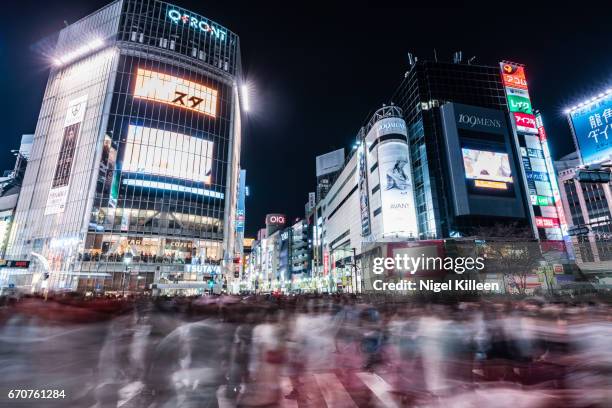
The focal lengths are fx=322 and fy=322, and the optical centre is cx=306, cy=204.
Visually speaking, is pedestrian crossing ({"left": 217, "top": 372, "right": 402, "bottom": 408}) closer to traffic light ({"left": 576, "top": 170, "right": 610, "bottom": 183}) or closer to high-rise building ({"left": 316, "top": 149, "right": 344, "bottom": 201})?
traffic light ({"left": 576, "top": 170, "right": 610, "bottom": 183})

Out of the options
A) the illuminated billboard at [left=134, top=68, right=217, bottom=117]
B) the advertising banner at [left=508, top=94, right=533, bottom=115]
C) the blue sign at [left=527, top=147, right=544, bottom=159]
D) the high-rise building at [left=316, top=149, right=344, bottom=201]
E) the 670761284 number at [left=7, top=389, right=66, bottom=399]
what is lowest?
the 670761284 number at [left=7, top=389, right=66, bottom=399]

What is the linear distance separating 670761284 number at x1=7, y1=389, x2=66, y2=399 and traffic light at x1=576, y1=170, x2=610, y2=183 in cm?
1918

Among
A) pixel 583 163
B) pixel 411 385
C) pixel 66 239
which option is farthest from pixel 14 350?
pixel 66 239

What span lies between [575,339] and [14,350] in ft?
40.5

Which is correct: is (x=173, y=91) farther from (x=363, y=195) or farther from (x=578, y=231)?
(x=578, y=231)

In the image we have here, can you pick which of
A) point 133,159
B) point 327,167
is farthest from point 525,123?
point 133,159

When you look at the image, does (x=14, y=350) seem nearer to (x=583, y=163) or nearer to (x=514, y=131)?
(x=583, y=163)

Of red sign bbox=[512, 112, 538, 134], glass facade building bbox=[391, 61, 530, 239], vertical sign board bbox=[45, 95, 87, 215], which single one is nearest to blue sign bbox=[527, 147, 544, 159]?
glass facade building bbox=[391, 61, 530, 239]

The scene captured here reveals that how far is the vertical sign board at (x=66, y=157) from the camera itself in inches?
2160

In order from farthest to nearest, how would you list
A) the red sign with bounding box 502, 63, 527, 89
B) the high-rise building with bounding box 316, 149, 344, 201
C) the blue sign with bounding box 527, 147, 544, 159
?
1. the high-rise building with bounding box 316, 149, 344, 201
2. the red sign with bounding box 502, 63, 527, 89
3. the blue sign with bounding box 527, 147, 544, 159

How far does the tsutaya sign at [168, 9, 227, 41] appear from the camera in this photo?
65375 millimetres

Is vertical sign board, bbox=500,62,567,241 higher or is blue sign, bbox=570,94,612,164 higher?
vertical sign board, bbox=500,62,567,241

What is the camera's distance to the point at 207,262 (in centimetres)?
5653

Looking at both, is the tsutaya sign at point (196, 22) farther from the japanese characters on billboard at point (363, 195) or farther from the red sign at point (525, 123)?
the red sign at point (525, 123)
